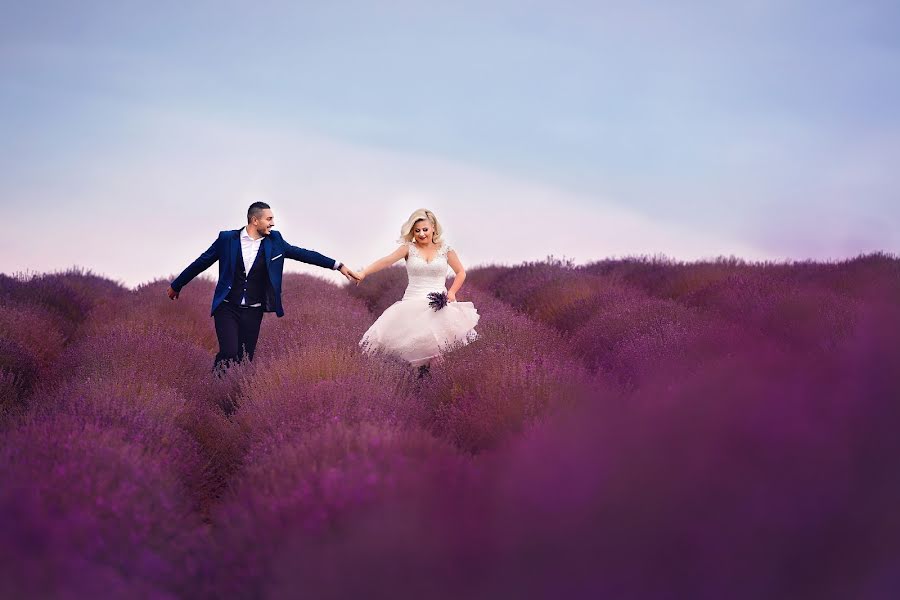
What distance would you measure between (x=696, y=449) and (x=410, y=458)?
858mm

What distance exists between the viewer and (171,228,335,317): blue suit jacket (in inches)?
216

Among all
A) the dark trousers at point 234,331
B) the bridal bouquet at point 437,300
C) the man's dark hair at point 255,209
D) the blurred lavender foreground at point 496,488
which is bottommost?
the blurred lavender foreground at point 496,488

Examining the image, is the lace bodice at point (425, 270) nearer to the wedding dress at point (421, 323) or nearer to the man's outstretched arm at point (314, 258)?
the wedding dress at point (421, 323)

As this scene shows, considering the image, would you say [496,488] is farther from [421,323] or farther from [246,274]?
[246,274]

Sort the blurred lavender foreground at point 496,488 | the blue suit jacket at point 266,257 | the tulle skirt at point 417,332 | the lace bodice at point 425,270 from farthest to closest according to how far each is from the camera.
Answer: the lace bodice at point 425,270 < the tulle skirt at point 417,332 < the blue suit jacket at point 266,257 < the blurred lavender foreground at point 496,488

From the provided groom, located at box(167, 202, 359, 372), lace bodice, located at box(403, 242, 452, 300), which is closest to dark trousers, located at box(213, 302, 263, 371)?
groom, located at box(167, 202, 359, 372)

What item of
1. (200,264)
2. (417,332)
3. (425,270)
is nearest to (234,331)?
(200,264)

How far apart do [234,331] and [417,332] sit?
1301 millimetres

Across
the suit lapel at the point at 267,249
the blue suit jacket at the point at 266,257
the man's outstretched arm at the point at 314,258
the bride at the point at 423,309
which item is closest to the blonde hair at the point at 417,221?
the bride at the point at 423,309

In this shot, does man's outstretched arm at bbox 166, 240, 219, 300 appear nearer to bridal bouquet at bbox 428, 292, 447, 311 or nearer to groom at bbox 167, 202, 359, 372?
groom at bbox 167, 202, 359, 372

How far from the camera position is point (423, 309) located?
5.64 metres

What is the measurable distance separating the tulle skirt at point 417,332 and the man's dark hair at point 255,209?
1.14m

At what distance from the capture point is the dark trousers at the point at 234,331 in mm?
5504

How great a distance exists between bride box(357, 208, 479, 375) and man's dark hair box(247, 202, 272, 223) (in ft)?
2.76
